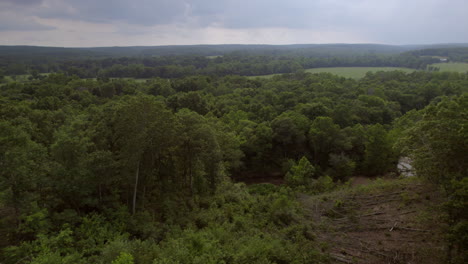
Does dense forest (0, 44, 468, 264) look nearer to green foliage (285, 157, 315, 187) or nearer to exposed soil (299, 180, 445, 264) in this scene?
green foliage (285, 157, 315, 187)

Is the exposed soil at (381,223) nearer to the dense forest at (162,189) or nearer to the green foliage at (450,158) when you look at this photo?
the dense forest at (162,189)

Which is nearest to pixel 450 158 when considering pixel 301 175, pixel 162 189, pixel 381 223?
pixel 381 223

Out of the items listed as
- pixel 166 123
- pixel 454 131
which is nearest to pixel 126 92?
pixel 166 123

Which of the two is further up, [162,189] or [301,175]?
[162,189]

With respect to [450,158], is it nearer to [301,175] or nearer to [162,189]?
[301,175]

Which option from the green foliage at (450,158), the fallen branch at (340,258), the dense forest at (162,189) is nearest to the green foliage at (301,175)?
the dense forest at (162,189)

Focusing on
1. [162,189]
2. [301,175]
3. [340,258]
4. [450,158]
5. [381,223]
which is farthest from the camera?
[301,175]

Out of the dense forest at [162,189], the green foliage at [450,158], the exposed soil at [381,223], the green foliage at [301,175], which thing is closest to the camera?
the green foliage at [450,158]

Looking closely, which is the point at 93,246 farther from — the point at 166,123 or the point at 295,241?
the point at 295,241
